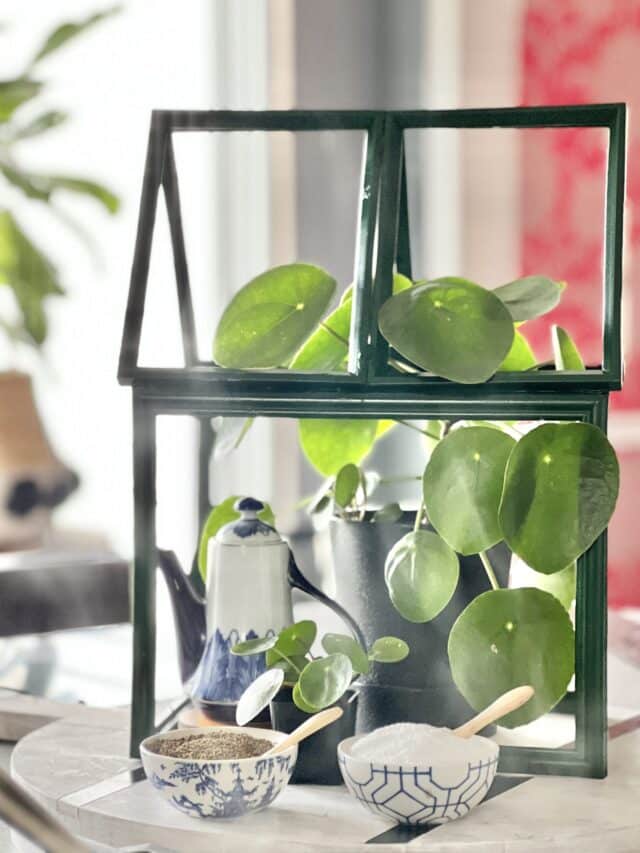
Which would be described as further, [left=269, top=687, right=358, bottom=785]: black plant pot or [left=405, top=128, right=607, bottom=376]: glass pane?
[left=405, top=128, right=607, bottom=376]: glass pane

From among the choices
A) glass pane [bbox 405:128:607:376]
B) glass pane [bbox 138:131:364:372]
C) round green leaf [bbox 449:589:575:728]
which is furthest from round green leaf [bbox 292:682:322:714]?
glass pane [bbox 405:128:607:376]

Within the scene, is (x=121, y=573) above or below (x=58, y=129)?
below

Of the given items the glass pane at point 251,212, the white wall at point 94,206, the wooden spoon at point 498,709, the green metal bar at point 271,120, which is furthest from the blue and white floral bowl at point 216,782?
the white wall at point 94,206

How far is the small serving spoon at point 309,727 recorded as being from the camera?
0.76 m

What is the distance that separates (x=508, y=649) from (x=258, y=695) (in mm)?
167

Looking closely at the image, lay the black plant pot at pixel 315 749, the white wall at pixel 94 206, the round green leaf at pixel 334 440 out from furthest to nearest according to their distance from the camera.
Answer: the white wall at pixel 94 206 < the round green leaf at pixel 334 440 < the black plant pot at pixel 315 749

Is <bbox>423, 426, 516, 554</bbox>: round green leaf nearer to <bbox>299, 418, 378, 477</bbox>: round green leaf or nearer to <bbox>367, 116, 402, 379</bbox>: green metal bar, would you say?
<bbox>367, 116, 402, 379</bbox>: green metal bar

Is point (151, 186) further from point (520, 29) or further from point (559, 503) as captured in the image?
point (520, 29)

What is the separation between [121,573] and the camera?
1.64 meters

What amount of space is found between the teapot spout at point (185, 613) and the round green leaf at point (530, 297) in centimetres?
33

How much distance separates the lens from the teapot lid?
2.92ft

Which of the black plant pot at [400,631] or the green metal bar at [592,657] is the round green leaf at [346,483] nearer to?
the black plant pot at [400,631]

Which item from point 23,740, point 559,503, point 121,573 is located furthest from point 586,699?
point 121,573

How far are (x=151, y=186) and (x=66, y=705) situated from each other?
0.45m
